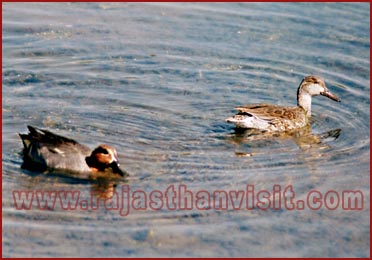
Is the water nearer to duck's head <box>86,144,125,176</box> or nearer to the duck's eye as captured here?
duck's head <box>86,144,125,176</box>

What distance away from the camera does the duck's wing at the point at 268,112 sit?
44.7ft

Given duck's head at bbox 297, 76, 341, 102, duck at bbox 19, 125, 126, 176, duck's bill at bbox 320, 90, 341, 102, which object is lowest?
duck at bbox 19, 125, 126, 176

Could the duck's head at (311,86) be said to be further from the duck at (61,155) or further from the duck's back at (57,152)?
the duck's back at (57,152)

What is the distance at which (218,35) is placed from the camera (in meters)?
17.3

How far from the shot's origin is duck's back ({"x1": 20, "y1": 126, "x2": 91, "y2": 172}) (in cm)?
1169

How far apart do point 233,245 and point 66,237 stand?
1.92 metres

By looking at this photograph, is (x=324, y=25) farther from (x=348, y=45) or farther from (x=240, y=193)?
(x=240, y=193)

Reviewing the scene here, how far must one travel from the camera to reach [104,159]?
11.4 meters

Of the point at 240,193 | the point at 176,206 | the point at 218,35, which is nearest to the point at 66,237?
the point at 176,206

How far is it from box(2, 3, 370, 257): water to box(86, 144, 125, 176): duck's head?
0.25 m

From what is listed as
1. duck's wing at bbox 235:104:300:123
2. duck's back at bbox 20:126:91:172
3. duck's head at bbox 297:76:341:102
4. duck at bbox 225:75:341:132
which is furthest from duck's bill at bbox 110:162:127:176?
duck's head at bbox 297:76:341:102

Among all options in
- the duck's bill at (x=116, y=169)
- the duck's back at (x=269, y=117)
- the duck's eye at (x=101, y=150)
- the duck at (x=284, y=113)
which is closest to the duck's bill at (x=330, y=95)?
the duck at (x=284, y=113)

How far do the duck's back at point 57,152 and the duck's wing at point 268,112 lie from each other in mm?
3029

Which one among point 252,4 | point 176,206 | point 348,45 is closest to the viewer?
point 176,206
